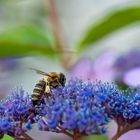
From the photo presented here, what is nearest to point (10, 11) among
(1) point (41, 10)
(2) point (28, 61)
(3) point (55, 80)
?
(1) point (41, 10)

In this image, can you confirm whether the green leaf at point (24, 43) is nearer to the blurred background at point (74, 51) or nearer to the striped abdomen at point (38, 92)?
the blurred background at point (74, 51)

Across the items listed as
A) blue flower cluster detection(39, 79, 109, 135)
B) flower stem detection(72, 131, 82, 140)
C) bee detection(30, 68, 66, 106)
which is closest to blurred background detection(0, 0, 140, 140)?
bee detection(30, 68, 66, 106)

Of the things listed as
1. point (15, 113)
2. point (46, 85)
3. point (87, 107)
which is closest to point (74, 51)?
point (46, 85)

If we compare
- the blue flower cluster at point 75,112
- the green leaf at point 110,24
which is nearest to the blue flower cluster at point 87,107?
the blue flower cluster at point 75,112

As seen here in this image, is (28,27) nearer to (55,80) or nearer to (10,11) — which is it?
(55,80)

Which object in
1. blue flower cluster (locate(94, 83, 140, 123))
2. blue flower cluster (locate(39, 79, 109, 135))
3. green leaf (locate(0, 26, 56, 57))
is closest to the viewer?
blue flower cluster (locate(39, 79, 109, 135))

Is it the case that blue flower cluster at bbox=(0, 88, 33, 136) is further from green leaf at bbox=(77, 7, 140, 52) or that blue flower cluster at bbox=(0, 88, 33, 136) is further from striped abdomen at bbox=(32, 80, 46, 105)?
green leaf at bbox=(77, 7, 140, 52)
